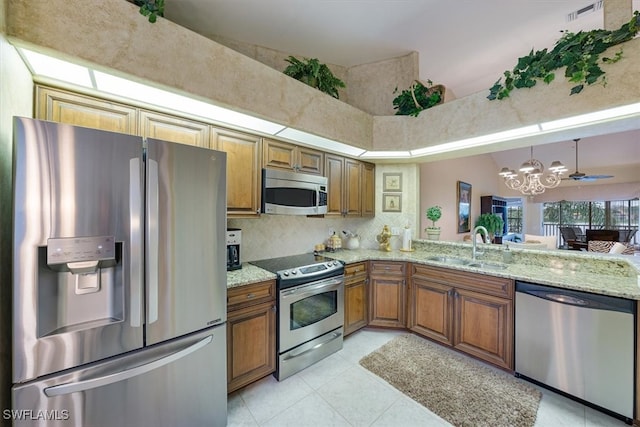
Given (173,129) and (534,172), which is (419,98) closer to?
(173,129)


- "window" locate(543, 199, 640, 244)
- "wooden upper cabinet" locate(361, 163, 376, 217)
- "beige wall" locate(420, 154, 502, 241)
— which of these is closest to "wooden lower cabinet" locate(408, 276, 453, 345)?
"wooden upper cabinet" locate(361, 163, 376, 217)

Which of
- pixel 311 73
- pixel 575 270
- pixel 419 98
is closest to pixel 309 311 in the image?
pixel 311 73

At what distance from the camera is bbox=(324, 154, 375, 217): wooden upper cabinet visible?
295 cm

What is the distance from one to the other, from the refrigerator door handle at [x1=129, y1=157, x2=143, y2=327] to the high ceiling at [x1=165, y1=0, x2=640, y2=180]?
1.81 m

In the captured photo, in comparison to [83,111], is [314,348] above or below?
below

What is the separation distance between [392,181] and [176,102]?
2.78m

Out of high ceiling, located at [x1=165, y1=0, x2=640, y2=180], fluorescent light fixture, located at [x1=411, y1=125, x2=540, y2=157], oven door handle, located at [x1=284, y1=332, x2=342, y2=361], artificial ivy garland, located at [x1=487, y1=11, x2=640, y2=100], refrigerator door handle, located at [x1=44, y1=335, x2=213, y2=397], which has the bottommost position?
oven door handle, located at [x1=284, y1=332, x2=342, y2=361]

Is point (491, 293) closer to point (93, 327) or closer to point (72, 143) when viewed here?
point (93, 327)

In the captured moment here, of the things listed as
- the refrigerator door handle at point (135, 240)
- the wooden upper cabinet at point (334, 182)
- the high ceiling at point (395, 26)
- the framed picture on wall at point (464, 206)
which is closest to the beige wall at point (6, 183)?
the refrigerator door handle at point (135, 240)

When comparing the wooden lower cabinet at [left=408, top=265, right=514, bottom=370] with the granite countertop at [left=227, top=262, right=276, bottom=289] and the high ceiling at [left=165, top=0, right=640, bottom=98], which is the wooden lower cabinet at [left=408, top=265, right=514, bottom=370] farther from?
the high ceiling at [left=165, top=0, right=640, bottom=98]

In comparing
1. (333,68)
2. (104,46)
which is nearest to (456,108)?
(333,68)

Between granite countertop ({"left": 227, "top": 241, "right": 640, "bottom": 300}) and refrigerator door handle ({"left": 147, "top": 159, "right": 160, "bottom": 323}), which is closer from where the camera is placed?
refrigerator door handle ({"left": 147, "top": 159, "right": 160, "bottom": 323})
